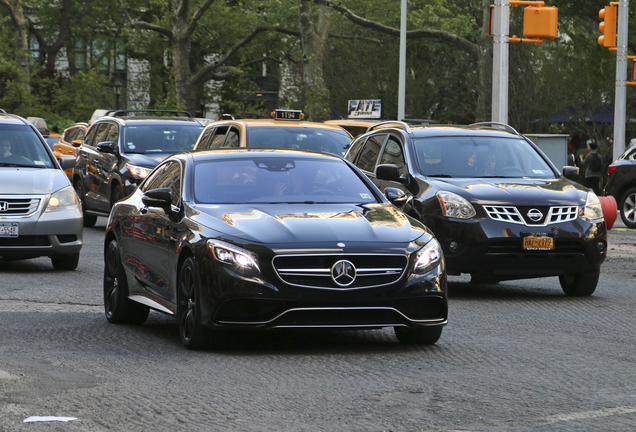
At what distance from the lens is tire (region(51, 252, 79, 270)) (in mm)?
13711

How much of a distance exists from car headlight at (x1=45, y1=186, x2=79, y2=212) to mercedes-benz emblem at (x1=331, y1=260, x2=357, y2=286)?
261 inches

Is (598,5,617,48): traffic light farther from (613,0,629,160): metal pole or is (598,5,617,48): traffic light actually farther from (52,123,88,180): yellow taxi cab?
(52,123,88,180): yellow taxi cab

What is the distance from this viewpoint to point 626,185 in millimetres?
22328

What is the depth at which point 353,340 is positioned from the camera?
862cm

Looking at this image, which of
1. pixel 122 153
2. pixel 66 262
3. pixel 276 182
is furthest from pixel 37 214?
pixel 122 153

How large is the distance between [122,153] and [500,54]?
8.04m

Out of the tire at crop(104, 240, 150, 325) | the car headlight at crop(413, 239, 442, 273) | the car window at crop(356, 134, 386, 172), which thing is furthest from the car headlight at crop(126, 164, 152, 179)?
the car headlight at crop(413, 239, 442, 273)

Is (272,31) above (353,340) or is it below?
above

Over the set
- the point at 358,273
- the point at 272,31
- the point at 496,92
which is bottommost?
the point at 358,273

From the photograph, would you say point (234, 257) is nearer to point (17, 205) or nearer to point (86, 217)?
point (17, 205)

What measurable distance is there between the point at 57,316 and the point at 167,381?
329 cm

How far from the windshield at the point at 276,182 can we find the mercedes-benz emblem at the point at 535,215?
2603mm

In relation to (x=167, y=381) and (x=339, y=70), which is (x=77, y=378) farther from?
(x=339, y=70)

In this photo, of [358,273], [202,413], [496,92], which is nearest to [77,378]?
[202,413]
